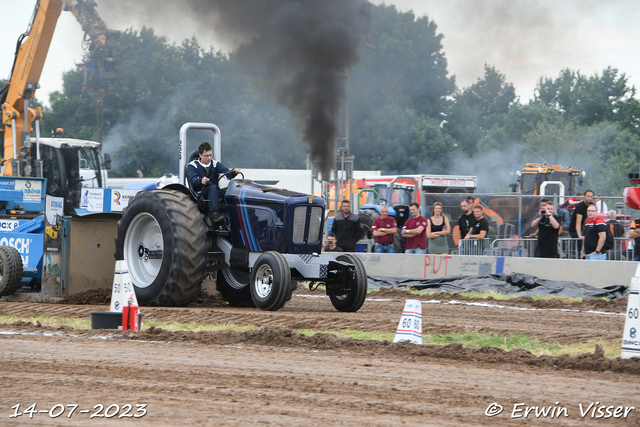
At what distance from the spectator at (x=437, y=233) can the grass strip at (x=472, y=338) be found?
6.90 metres

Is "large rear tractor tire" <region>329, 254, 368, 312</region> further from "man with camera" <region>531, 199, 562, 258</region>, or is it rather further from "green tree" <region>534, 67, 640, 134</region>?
"green tree" <region>534, 67, 640, 134</region>

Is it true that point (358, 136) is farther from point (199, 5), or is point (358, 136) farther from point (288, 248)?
point (288, 248)

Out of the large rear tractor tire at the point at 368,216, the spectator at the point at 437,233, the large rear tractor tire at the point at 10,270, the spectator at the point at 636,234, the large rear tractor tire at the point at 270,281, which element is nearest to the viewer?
the large rear tractor tire at the point at 270,281

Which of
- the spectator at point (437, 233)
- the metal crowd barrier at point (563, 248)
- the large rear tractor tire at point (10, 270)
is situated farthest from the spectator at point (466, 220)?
the large rear tractor tire at point (10, 270)

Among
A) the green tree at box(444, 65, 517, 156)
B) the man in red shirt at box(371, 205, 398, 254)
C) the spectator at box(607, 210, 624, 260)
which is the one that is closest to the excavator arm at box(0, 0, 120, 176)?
the man in red shirt at box(371, 205, 398, 254)

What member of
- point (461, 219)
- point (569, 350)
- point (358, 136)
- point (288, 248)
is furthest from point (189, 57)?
point (569, 350)

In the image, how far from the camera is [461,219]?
14.3 meters

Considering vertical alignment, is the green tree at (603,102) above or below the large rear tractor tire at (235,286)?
above

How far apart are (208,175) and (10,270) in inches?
128

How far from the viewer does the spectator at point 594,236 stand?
12865 millimetres

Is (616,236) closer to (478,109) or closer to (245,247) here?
(245,247)

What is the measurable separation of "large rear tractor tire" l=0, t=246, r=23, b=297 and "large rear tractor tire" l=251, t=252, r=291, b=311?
12.0 ft

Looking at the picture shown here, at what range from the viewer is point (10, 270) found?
34.0 feet

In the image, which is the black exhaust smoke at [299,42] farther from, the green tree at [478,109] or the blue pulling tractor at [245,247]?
the green tree at [478,109]
